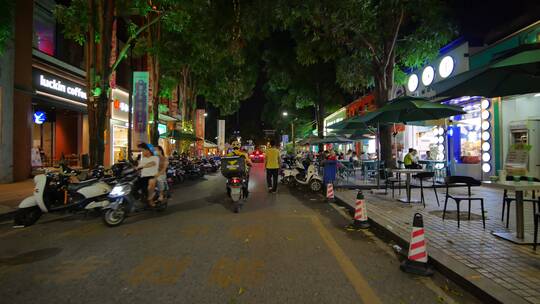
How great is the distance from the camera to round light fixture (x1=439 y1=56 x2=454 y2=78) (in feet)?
53.6

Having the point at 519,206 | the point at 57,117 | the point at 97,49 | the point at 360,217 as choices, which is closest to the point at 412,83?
the point at 360,217

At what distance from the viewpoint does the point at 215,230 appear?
24.1ft

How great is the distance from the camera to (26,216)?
25.9ft

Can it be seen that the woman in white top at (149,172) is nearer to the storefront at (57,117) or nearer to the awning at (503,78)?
the awning at (503,78)

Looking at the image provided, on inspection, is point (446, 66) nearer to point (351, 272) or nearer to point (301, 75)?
point (301, 75)

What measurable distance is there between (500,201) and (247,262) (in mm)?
8548

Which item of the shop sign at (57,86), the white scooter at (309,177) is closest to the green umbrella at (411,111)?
the white scooter at (309,177)

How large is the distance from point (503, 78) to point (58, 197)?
9.21m

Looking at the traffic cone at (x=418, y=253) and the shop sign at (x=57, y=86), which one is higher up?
the shop sign at (x=57, y=86)

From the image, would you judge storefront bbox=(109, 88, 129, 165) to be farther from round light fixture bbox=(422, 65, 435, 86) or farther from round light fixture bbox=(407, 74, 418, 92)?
round light fixture bbox=(422, 65, 435, 86)

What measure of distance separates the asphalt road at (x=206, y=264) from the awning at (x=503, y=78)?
9.90ft

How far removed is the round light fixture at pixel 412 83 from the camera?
20266mm

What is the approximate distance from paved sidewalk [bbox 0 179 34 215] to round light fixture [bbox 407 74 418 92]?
737 inches

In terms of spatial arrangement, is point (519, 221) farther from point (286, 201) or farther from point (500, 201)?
point (286, 201)
